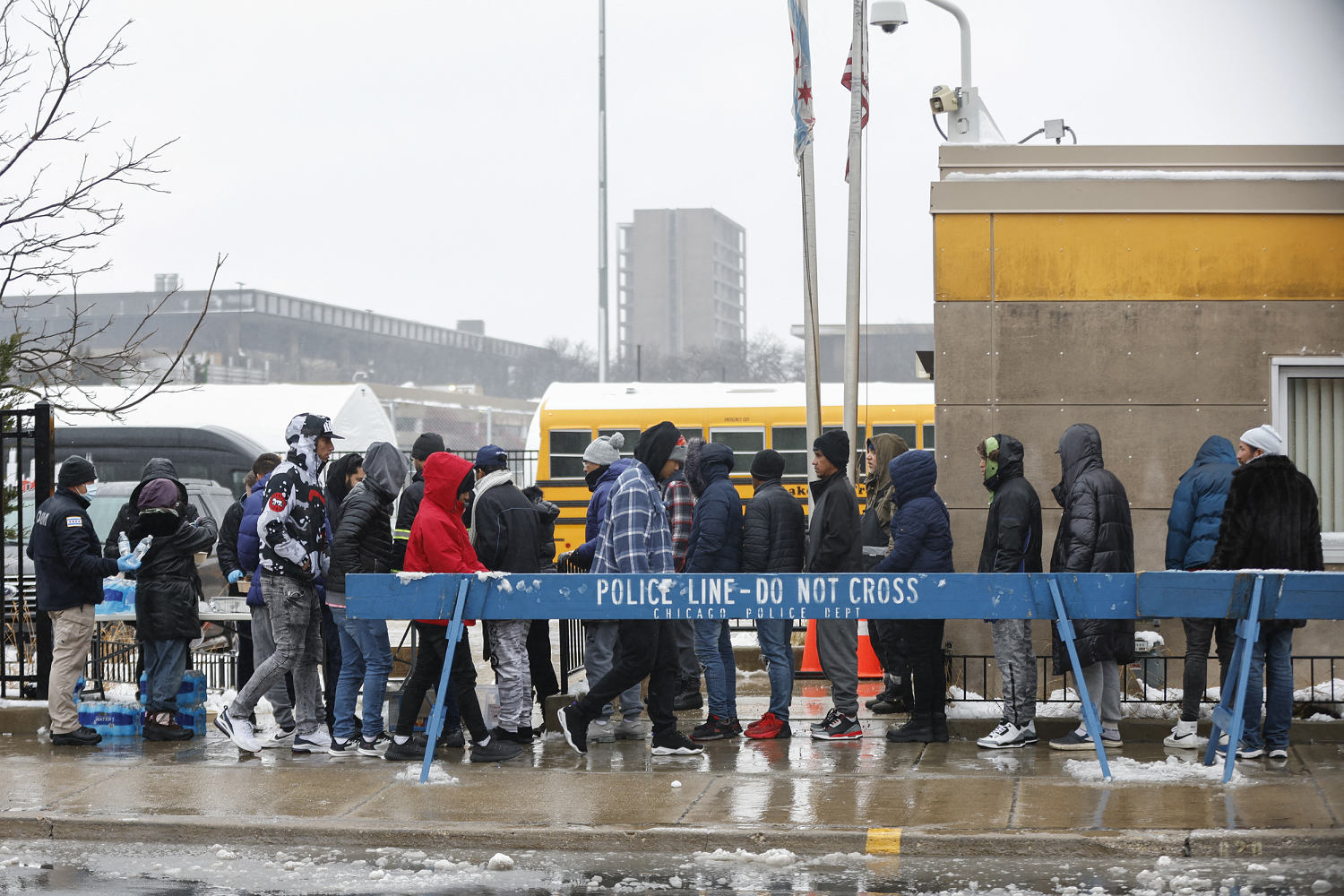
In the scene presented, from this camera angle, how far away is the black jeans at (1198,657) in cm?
830

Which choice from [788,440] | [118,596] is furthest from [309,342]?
[118,596]

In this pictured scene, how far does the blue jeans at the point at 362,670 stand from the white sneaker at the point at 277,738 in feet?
1.64

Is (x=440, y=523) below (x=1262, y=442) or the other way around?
below

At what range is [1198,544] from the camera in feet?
27.2

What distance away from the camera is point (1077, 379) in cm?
1012

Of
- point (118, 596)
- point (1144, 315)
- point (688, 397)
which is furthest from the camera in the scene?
point (688, 397)

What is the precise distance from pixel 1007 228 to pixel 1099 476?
8.55 ft

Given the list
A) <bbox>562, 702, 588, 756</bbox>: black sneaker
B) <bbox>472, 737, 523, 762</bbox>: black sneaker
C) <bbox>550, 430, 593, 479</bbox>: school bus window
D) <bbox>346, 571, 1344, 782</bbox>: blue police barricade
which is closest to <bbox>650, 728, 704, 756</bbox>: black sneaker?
<bbox>562, 702, 588, 756</bbox>: black sneaker

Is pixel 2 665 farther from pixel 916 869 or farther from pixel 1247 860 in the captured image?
pixel 1247 860

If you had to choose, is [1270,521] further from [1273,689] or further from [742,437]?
[742,437]

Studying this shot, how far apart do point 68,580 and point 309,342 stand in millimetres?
93978

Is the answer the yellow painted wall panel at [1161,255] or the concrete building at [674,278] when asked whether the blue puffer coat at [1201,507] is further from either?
the concrete building at [674,278]

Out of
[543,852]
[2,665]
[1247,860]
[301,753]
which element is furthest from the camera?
[2,665]

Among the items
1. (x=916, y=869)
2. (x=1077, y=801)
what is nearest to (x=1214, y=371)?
(x=1077, y=801)
